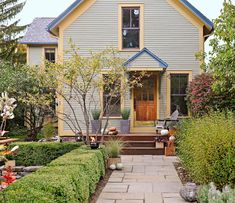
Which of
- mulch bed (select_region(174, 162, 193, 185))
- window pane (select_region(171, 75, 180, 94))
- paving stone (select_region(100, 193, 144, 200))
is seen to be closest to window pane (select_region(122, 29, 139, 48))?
window pane (select_region(171, 75, 180, 94))

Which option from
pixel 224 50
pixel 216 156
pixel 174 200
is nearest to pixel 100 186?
pixel 174 200

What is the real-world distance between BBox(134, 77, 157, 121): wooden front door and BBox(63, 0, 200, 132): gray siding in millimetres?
378

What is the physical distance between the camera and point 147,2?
51.0 feet

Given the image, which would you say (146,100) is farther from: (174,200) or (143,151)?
(174,200)

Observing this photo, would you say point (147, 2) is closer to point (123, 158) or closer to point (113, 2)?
point (113, 2)

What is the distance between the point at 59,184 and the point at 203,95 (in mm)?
8615

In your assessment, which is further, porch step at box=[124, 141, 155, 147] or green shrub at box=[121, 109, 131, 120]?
green shrub at box=[121, 109, 131, 120]

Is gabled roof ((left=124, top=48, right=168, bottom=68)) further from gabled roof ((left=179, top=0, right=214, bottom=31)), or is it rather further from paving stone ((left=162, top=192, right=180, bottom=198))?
paving stone ((left=162, top=192, right=180, bottom=198))

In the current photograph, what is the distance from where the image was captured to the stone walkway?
709cm

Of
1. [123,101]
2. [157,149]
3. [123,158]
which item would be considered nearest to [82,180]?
[123,158]

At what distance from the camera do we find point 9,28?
2986cm

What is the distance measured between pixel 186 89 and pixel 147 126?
214 cm

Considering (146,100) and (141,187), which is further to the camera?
(146,100)

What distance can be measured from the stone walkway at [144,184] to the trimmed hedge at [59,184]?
60 cm
